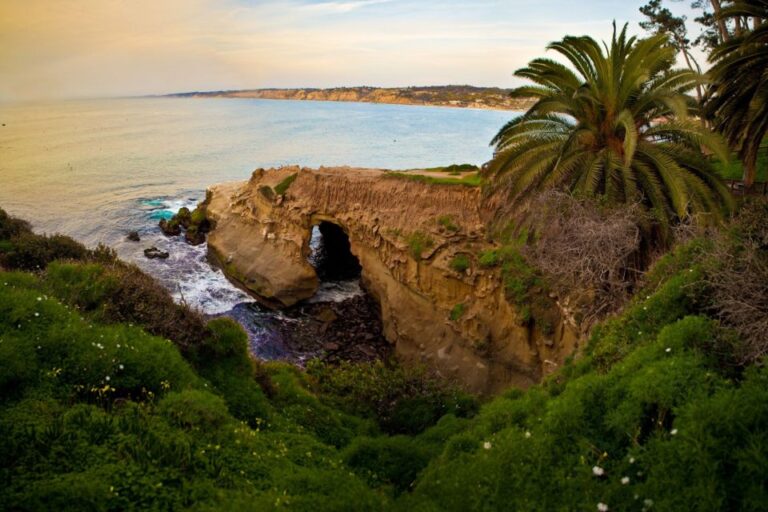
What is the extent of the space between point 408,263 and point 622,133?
956 centimetres

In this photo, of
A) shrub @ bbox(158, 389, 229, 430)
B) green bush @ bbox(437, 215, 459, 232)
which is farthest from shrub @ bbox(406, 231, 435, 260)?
shrub @ bbox(158, 389, 229, 430)

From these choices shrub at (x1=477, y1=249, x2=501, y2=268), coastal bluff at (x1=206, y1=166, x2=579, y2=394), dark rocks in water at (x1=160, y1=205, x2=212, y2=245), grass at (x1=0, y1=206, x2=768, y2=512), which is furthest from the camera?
dark rocks in water at (x1=160, y1=205, x2=212, y2=245)

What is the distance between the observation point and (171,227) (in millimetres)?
34406

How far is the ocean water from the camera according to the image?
2894 cm

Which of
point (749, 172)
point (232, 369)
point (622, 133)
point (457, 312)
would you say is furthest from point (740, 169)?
point (232, 369)

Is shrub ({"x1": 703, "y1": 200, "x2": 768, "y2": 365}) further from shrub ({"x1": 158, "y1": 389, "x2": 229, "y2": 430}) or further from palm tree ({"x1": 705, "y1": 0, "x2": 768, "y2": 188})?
shrub ({"x1": 158, "y1": 389, "x2": 229, "y2": 430})

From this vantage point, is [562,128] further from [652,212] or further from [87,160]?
[87,160]

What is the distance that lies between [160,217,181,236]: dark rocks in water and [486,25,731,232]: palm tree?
1028 inches

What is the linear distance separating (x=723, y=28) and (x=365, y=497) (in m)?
25.9

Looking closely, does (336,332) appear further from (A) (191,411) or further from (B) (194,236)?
(B) (194,236)

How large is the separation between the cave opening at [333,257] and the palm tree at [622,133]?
50.0 ft

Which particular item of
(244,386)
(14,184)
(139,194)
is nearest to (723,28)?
(244,386)

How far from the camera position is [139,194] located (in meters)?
44.0

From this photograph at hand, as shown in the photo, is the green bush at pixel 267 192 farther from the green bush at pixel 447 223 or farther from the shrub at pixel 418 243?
the green bush at pixel 447 223
